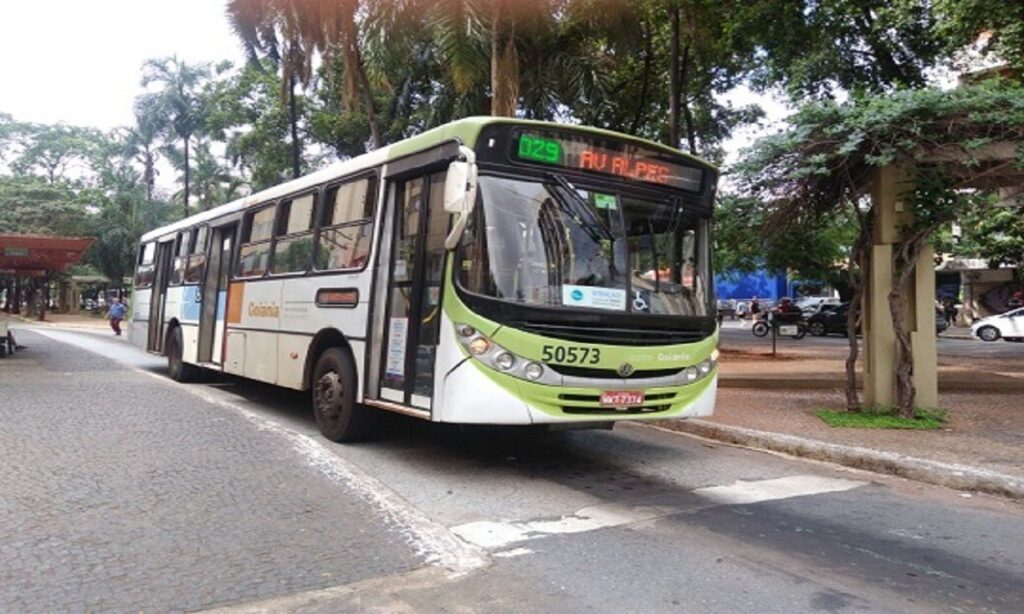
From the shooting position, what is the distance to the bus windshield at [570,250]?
20.0 feet

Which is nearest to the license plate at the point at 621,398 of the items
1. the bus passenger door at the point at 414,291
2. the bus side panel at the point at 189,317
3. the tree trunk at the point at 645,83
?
the bus passenger door at the point at 414,291

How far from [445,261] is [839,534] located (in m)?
3.52

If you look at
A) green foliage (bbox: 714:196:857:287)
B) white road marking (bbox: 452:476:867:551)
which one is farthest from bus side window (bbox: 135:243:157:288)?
white road marking (bbox: 452:476:867:551)

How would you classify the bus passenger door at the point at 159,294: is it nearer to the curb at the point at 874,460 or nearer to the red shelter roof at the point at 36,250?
the red shelter roof at the point at 36,250

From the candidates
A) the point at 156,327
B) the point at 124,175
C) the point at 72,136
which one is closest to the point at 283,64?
the point at 156,327

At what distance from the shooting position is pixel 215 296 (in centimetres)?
1146

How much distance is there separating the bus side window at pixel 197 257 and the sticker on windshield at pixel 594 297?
7767 mm

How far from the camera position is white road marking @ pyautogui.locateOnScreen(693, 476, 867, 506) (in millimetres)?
6086

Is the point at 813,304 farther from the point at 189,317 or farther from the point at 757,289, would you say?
the point at 189,317

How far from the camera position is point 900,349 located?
9250mm

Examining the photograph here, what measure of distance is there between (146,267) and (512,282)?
11919 millimetres

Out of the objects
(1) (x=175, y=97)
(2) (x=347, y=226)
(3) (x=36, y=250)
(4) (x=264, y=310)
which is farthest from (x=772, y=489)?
(1) (x=175, y=97)

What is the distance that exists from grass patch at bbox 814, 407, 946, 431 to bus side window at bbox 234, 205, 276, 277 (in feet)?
23.9

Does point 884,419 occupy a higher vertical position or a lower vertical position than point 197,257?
lower
